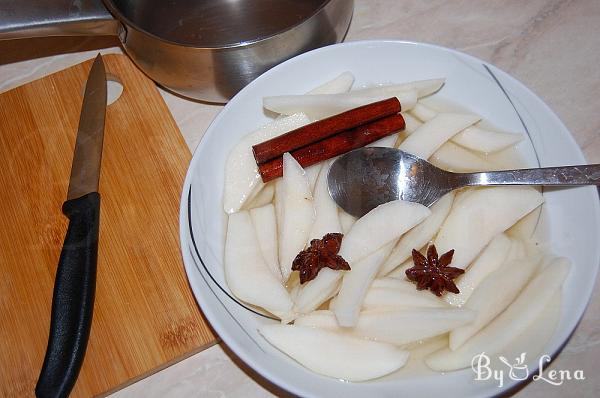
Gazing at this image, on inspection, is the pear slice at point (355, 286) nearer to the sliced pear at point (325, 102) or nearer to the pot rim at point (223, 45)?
the sliced pear at point (325, 102)

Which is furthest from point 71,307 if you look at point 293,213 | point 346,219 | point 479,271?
point 479,271

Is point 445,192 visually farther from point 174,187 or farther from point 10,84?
point 10,84

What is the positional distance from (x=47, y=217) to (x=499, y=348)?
1020mm

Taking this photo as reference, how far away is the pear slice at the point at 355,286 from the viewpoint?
0.95 metres

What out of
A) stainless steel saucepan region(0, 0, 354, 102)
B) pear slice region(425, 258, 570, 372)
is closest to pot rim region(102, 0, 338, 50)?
stainless steel saucepan region(0, 0, 354, 102)

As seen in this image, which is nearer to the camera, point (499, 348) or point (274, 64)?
point (499, 348)

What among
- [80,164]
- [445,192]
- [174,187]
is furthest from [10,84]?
[445,192]

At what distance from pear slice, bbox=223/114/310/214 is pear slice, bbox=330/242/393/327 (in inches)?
11.3

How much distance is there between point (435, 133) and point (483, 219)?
217mm

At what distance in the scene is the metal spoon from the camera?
1101mm

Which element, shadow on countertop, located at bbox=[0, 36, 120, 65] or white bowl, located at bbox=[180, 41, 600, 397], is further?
shadow on countertop, located at bbox=[0, 36, 120, 65]

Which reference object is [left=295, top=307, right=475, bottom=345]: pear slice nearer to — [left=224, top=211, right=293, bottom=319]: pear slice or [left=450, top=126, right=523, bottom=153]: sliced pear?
[left=224, top=211, right=293, bottom=319]: pear slice

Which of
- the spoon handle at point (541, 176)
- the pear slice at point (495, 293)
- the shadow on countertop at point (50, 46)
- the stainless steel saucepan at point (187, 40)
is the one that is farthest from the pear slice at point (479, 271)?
the shadow on countertop at point (50, 46)

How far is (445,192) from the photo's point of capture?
1.10 m
